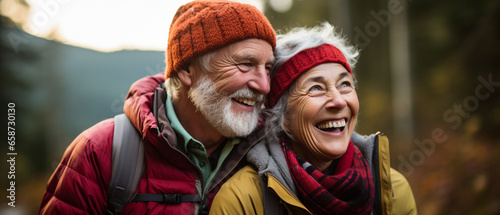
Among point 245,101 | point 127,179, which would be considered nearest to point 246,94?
point 245,101

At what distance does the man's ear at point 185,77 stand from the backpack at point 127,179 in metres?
0.64

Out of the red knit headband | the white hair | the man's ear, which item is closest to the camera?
the red knit headband

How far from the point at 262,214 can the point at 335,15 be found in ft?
36.1

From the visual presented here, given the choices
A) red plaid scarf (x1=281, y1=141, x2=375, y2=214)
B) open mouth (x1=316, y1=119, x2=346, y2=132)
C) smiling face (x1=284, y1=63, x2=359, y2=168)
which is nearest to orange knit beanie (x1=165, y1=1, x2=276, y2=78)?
smiling face (x1=284, y1=63, x2=359, y2=168)

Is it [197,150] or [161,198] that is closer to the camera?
[161,198]

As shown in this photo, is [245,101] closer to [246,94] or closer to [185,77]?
[246,94]

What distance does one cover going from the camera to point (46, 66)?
12305mm

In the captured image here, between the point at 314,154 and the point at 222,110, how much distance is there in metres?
0.79

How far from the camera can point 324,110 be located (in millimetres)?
2582

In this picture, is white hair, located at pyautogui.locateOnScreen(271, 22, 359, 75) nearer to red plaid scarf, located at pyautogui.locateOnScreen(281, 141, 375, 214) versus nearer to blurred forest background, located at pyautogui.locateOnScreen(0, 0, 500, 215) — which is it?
red plaid scarf, located at pyautogui.locateOnScreen(281, 141, 375, 214)

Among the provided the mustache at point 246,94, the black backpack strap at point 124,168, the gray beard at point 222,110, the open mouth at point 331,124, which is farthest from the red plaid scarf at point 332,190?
the black backpack strap at point 124,168

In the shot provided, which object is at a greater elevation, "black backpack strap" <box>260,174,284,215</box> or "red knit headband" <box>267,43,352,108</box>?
"red knit headband" <box>267,43,352,108</box>

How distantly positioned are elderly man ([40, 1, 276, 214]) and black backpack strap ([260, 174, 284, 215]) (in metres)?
0.31

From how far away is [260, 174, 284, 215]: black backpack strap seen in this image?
2.44m
